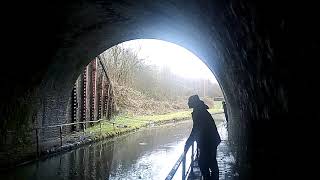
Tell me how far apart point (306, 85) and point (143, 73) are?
165 ft

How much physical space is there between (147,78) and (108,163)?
133ft

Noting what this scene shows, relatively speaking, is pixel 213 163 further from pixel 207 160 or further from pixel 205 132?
pixel 205 132

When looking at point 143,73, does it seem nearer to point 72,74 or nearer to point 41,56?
point 72,74

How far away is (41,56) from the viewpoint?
12.6 m

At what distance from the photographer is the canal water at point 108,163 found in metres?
10.5

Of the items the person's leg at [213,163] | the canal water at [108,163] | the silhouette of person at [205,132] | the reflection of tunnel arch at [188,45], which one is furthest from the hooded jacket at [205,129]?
the canal water at [108,163]

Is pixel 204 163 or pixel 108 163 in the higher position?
pixel 204 163

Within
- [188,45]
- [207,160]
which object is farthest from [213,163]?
[188,45]

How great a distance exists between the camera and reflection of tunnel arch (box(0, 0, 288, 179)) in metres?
3.88

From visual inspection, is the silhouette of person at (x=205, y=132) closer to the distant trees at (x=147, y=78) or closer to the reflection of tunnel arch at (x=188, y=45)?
the reflection of tunnel arch at (x=188, y=45)

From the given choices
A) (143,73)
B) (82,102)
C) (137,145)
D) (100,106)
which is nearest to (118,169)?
(137,145)

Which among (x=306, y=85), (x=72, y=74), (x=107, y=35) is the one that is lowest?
(x=306, y=85)

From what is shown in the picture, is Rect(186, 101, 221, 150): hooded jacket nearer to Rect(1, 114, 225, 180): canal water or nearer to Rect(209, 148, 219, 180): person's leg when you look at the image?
Rect(209, 148, 219, 180): person's leg

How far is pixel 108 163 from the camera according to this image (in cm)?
1273
